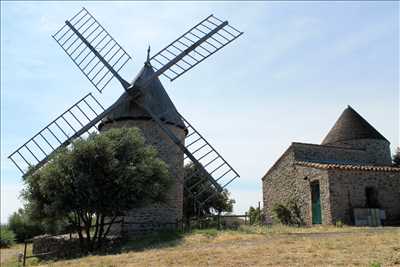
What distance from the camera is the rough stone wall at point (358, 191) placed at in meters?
16.1

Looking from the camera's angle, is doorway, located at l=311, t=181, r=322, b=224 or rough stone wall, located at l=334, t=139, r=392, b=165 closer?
doorway, located at l=311, t=181, r=322, b=224

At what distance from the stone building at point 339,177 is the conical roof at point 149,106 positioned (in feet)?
20.5

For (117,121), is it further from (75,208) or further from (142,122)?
(75,208)

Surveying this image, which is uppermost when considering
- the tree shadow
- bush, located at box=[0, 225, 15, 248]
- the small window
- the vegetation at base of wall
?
the small window

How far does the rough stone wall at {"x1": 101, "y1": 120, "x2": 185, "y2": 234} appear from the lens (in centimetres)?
1577

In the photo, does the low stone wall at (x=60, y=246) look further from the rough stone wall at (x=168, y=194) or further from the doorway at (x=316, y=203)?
the doorway at (x=316, y=203)

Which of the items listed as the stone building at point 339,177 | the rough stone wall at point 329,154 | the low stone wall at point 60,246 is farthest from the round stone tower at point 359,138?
the low stone wall at point 60,246

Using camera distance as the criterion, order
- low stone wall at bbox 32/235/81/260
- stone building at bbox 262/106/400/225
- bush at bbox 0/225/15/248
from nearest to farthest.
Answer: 1. low stone wall at bbox 32/235/81/260
2. stone building at bbox 262/106/400/225
3. bush at bbox 0/225/15/248

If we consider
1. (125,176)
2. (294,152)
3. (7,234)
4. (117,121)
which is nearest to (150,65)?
(117,121)

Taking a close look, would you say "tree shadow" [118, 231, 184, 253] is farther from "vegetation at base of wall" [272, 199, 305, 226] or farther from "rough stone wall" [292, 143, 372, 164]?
"rough stone wall" [292, 143, 372, 164]

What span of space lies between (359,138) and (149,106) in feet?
42.1

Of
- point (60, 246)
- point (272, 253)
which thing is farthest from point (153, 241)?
point (272, 253)

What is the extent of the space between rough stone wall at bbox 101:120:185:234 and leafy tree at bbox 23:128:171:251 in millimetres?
2042

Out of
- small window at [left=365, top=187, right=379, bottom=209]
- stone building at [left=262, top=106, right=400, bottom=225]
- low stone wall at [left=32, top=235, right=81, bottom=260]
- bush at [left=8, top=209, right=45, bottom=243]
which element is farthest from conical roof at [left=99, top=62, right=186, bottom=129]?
bush at [left=8, top=209, right=45, bottom=243]
